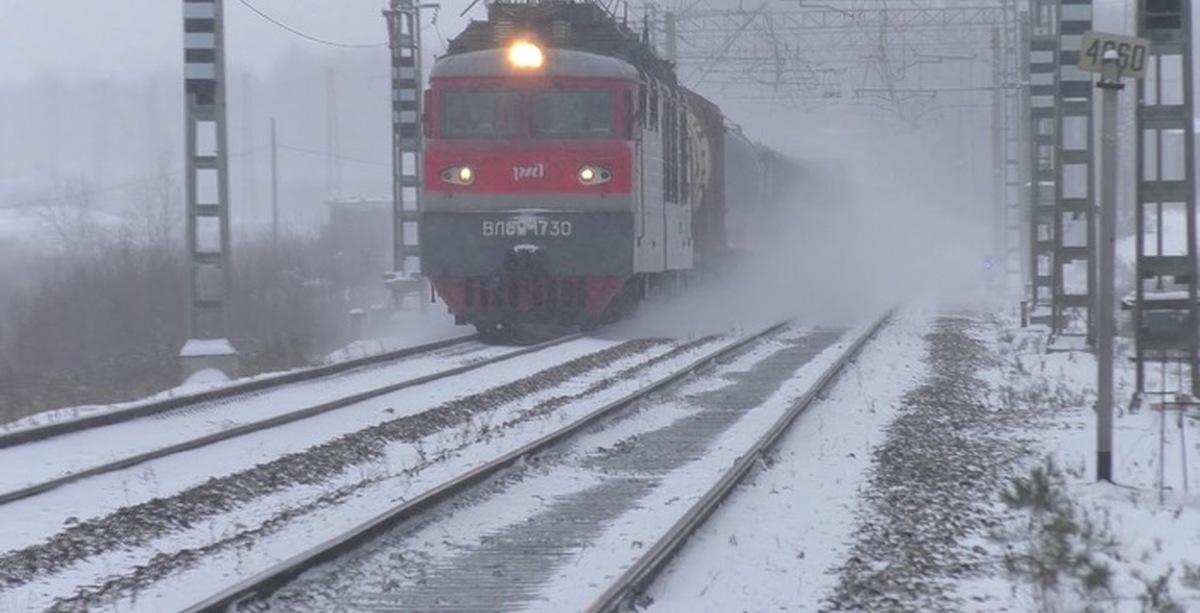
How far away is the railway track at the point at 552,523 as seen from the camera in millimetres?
8055

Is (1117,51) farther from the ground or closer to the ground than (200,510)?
farther from the ground

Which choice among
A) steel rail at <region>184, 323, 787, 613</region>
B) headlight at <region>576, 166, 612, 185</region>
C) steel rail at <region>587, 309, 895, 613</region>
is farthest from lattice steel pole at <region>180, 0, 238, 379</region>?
steel rail at <region>587, 309, 895, 613</region>

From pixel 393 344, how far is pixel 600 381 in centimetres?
864

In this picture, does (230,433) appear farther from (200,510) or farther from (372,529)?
(372,529)

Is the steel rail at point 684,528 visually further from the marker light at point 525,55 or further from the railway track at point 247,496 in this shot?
the marker light at point 525,55

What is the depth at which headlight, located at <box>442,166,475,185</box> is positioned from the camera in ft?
76.9

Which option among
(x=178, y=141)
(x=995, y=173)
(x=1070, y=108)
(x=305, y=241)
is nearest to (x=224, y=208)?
(x=1070, y=108)

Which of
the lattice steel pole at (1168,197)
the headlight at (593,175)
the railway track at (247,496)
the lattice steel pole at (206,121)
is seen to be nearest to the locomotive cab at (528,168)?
the headlight at (593,175)

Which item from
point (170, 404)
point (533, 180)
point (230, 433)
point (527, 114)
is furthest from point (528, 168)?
point (230, 433)

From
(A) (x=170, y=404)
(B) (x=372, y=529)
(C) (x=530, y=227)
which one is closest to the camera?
(B) (x=372, y=529)

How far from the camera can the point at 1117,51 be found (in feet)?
36.1

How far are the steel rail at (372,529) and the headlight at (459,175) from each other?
831 centimetres

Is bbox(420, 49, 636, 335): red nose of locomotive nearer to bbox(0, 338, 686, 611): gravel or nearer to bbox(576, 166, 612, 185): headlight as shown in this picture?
→ bbox(576, 166, 612, 185): headlight

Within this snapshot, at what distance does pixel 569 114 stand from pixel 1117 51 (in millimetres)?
13026
